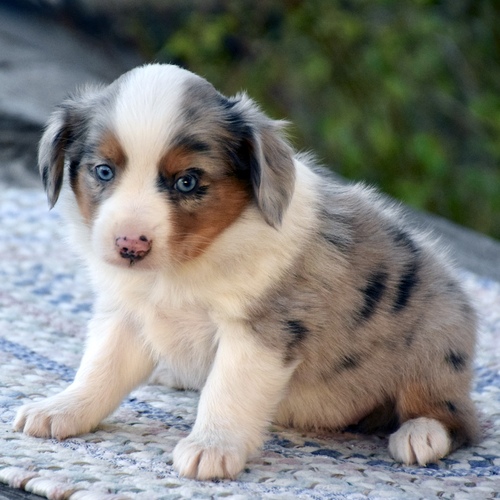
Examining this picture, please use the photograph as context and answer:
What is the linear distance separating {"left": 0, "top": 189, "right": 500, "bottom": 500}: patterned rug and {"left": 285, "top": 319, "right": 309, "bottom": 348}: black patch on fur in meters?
0.35

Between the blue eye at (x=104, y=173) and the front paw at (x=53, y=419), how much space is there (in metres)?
0.69

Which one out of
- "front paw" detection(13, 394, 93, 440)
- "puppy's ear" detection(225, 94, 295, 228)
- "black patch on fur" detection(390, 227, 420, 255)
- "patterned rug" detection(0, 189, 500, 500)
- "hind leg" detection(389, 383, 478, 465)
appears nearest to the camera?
"patterned rug" detection(0, 189, 500, 500)

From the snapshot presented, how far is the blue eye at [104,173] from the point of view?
2.57 meters

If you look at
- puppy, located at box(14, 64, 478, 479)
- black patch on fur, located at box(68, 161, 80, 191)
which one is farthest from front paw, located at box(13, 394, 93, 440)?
black patch on fur, located at box(68, 161, 80, 191)

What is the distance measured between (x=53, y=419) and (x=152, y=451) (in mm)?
312

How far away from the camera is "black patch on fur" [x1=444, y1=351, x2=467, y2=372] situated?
302cm

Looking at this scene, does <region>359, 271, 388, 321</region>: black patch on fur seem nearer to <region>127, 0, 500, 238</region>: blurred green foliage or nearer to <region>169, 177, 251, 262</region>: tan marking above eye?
<region>169, 177, 251, 262</region>: tan marking above eye

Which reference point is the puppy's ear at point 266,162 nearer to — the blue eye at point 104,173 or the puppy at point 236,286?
the puppy at point 236,286

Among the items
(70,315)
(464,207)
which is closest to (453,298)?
(70,315)

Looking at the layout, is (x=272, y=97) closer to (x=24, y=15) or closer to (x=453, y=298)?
(x=24, y=15)

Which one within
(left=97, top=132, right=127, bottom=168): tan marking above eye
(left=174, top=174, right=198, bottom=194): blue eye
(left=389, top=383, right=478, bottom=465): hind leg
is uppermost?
(left=97, top=132, right=127, bottom=168): tan marking above eye

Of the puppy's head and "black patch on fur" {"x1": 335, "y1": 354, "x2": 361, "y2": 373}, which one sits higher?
the puppy's head

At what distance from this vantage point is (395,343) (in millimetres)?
2953

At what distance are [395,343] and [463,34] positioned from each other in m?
5.66
